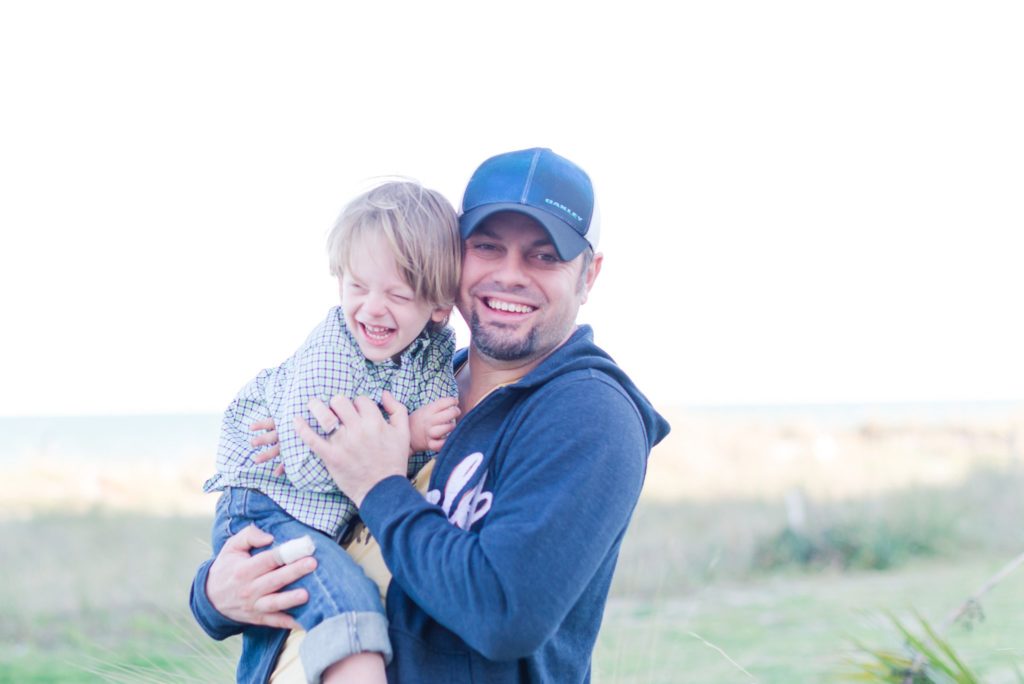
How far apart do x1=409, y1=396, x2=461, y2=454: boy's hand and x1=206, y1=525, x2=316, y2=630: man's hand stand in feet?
1.26

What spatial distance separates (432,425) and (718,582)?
11.6 meters

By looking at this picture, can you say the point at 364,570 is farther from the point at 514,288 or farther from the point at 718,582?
the point at 718,582

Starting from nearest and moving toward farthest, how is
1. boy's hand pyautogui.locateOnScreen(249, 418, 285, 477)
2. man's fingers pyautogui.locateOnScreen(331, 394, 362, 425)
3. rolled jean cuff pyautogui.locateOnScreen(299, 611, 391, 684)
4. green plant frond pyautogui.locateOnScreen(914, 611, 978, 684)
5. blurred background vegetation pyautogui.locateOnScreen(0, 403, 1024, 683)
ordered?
rolled jean cuff pyautogui.locateOnScreen(299, 611, 391, 684) → man's fingers pyautogui.locateOnScreen(331, 394, 362, 425) → boy's hand pyautogui.locateOnScreen(249, 418, 285, 477) → green plant frond pyautogui.locateOnScreen(914, 611, 978, 684) → blurred background vegetation pyautogui.locateOnScreen(0, 403, 1024, 683)

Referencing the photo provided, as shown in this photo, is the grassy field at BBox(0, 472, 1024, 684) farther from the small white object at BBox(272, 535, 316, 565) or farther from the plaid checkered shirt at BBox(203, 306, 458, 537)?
the small white object at BBox(272, 535, 316, 565)

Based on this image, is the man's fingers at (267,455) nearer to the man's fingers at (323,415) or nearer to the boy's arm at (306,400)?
the boy's arm at (306,400)

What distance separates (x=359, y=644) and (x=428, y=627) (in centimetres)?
17

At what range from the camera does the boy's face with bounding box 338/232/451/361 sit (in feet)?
9.02

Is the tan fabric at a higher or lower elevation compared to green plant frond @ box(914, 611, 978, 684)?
higher

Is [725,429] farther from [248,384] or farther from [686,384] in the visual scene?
[686,384]

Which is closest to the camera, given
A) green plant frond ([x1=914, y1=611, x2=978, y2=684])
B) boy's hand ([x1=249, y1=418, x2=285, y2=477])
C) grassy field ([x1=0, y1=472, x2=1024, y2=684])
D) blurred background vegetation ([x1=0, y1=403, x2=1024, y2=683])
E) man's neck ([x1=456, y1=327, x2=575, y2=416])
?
boy's hand ([x1=249, y1=418, x2=285, y2=477])

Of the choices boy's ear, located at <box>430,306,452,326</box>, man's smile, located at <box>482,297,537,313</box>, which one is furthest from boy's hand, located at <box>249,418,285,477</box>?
man's smile, located at <box>482,297,537,313</box>

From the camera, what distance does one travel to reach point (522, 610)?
2148 mm

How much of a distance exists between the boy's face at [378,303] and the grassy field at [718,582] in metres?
6.10

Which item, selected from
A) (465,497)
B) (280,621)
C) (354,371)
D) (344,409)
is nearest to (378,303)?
(354,371)
